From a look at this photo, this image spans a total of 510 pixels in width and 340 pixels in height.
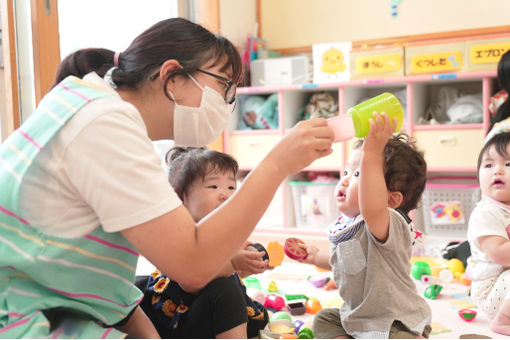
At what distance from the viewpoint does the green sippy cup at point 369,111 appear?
3.42 ft

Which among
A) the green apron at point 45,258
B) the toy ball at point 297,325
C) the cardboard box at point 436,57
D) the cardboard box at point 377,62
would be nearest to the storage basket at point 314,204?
the cardboard box at point 377,62

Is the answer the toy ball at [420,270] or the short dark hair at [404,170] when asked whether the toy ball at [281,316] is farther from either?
the toy ball at [420,270]

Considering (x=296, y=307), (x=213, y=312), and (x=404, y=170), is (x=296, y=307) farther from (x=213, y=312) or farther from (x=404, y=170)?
(x=404, y=170)

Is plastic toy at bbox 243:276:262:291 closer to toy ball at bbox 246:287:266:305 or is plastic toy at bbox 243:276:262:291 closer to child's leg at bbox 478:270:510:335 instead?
toy ball at bbox 246:287:266:305

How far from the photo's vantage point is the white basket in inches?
104

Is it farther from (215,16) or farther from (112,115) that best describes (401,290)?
(215,16)

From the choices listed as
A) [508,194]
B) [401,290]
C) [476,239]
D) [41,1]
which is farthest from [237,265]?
[41,1]

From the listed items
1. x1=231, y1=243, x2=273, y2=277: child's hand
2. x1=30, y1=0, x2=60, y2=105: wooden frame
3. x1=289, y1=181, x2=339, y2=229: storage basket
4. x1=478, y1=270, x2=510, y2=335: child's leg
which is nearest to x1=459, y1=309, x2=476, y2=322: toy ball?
x1=478, y1=270, x2=510, y2=335: child's leg

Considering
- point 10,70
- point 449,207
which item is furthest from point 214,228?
point 449,207

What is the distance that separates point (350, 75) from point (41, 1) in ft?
5.28

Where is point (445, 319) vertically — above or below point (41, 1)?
below

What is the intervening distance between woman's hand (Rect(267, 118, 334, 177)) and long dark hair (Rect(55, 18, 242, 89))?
24 centimetres

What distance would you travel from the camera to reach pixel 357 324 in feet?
4.21

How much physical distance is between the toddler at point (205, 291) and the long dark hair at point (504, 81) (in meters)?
1.41
